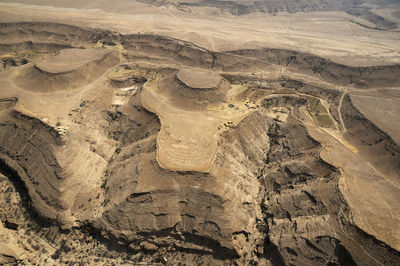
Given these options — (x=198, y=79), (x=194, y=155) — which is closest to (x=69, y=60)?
(x=198, y=79)

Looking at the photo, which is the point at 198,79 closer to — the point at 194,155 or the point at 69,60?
the point at 194,155

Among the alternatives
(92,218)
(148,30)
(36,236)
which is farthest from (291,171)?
(148,30)

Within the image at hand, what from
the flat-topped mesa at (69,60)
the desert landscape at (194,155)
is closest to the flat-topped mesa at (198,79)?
the desert landscape at (194,155)

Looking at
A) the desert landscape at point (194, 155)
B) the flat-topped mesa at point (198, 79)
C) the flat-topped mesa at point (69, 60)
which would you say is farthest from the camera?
the flat-topped mesa at point (69, 60)

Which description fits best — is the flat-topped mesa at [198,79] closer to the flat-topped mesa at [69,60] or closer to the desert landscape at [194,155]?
the desert landscape at [194,155]

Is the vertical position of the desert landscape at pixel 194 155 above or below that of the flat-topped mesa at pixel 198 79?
below

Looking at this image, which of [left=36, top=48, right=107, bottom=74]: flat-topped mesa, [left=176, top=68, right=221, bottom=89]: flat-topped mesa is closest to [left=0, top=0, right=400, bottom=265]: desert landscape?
[left=176, top=68, right=221, bottom=89]: flat-topped mesa
